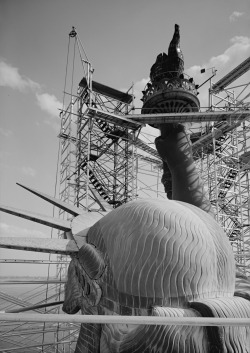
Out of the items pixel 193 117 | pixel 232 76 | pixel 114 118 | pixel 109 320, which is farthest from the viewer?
pixel 232 76

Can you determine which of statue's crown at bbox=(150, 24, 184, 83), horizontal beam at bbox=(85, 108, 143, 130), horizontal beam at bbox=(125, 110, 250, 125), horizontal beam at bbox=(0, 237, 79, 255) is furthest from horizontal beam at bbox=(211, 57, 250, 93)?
horizontal beam at bbox=(0, 237, 79, 255)

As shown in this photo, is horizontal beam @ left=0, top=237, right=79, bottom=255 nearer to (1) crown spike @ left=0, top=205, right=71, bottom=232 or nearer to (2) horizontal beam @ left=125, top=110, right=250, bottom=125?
(1) crown spike @ left=0, top=205, right=71, bottom=232

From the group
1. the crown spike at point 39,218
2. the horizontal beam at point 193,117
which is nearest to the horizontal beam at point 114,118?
the horizontal beam at point 193,117

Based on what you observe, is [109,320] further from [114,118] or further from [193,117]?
[114,118]

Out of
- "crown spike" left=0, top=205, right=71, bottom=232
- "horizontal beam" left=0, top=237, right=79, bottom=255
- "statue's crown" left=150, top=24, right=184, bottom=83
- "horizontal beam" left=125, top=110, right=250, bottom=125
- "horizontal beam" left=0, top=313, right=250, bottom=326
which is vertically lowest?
"horizontal beam" left=0, top=313, right=250, bottom=326

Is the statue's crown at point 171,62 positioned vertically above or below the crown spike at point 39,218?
above

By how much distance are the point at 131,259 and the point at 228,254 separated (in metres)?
0.99

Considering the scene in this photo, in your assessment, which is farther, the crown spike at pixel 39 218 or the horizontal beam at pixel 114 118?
the horizontal beam at pixel 114 118

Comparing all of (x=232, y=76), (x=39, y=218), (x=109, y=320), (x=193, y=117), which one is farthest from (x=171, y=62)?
(x=109, y=320)

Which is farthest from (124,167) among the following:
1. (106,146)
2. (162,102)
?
(162,102)

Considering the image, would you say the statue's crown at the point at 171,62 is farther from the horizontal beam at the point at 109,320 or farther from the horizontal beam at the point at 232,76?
the horizontal beam at the point at 109,320

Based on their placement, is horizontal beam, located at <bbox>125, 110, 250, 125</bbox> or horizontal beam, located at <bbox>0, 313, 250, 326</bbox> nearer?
horizontal beam, located at <bbox>0, 313, 250, 326</bbox>

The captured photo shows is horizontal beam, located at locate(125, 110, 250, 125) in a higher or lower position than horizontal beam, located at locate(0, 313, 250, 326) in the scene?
higher

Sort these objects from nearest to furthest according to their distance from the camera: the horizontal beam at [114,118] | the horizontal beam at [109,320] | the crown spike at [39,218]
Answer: the horizontal beam at [109,320] < the crown spike at [39,218] < the horizontal beam at [114,118]
